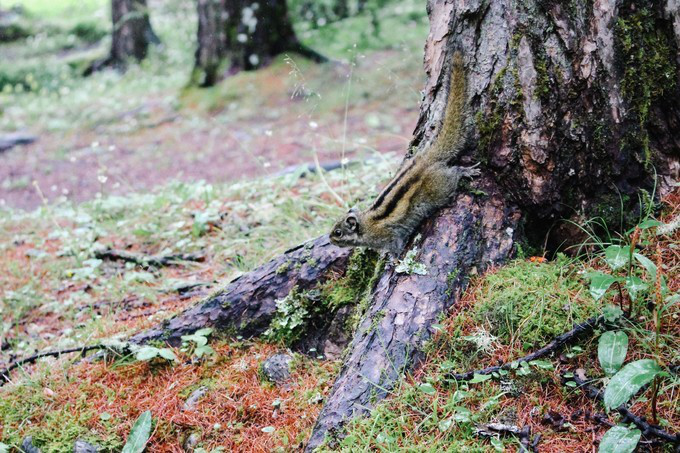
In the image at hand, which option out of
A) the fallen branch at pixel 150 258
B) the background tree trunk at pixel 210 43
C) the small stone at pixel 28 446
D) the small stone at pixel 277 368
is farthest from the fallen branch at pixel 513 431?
the background tree trunk at pixel 210 43

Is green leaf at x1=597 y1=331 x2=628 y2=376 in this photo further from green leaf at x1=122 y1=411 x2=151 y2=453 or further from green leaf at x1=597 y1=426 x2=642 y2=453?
green leaf at x1=122 y1=411 x2=151 y2=453

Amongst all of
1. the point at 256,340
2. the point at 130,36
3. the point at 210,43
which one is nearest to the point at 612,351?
the point at 256,340

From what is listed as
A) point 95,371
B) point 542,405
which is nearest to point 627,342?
point 542,405

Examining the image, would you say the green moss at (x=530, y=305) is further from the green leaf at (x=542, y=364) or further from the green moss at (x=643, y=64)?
the green moss at (x=643, y=64)

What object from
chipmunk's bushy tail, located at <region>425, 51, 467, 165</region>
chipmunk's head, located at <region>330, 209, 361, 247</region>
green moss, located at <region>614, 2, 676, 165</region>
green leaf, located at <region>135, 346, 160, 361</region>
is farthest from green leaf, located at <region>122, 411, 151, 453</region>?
green moss, located at <region>614, 2, 676, 165</region>

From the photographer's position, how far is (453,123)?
8.53 ft

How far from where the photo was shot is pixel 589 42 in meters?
2.45

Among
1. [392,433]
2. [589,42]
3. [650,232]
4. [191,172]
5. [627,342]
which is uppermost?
[589,42]


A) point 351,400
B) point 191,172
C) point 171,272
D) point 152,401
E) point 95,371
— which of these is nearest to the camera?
point 351,400

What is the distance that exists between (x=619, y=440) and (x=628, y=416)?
13 cm

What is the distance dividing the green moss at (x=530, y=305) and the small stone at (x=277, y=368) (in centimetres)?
91

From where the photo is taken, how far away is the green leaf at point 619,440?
1800mm

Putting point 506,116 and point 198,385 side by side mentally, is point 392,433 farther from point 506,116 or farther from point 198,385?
point 506,116

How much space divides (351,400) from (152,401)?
3.28ft
